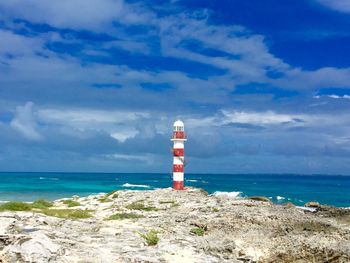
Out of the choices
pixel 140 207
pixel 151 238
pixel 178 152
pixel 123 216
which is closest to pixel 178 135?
pixel 178 152

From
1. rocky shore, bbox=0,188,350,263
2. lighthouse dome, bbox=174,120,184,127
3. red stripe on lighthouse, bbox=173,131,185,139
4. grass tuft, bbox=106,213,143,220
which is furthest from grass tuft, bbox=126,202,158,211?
lighthouse dome, bbox=174,120,184,127

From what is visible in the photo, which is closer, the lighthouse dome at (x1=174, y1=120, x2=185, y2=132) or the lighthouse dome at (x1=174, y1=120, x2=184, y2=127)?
the lighthouse dome at (x1=174, y1=120, x2=185, y2=132)

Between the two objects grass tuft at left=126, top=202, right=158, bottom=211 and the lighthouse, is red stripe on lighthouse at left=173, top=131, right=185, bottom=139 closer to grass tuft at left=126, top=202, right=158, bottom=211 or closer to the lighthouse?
the lighthouse

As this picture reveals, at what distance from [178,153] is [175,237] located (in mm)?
20920

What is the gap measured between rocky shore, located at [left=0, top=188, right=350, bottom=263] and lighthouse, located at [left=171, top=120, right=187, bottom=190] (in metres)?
11.4

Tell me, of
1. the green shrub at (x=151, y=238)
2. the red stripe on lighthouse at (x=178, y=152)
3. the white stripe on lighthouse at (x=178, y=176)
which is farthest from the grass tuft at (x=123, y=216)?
the white stripe on lighthouse at (x=178, y=176)

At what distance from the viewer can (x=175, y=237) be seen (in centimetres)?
1875

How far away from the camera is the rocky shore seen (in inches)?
599

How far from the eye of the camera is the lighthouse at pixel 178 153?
3950 cm

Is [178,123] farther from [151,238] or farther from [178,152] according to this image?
[151,238]

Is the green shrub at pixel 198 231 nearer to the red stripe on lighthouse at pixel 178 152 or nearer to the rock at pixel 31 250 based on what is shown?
the rock at pixel 31 250

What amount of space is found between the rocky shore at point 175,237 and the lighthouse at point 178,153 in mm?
11438

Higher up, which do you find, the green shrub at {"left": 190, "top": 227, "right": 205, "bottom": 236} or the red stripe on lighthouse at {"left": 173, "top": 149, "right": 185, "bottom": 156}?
the red stripe on lighthouse at {"left": 173, "top": 149, "right": 185, "bottom": 156}

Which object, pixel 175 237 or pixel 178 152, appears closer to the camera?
pixel 175 237
